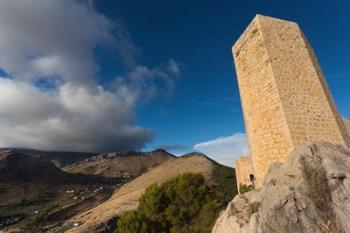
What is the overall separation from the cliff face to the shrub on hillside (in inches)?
527

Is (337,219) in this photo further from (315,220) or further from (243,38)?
(243,38)

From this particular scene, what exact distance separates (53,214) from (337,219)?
85348 millimetres

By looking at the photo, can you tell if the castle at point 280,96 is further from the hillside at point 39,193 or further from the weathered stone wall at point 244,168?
the hillside at point 39,193

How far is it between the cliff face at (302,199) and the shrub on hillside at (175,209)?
43.9 feet

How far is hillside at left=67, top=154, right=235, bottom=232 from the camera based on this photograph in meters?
45.4

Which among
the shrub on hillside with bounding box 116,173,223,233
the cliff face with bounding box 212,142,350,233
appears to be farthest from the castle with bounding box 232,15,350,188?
the shrub on hillside with bounding box 116,173,223,233

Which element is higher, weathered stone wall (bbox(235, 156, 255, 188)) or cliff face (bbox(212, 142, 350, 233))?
weathered stone wall (bbox(235, 156, 255, 188))

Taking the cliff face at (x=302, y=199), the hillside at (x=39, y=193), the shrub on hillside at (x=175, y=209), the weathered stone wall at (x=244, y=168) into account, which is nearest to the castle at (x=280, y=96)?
the cliff face at (x=302, y=199)

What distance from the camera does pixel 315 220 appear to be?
710 centimetres

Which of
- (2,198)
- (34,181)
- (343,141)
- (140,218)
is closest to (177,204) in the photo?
(140,218)

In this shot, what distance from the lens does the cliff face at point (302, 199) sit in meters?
7.03

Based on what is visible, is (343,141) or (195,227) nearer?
(343,141)

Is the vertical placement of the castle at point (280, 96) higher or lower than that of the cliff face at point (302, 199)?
higher

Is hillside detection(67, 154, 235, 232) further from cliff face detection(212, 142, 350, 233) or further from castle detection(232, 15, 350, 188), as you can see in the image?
cliff face detection(212, 142, 350, 233)
